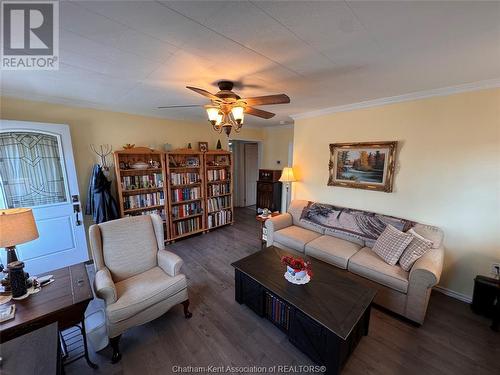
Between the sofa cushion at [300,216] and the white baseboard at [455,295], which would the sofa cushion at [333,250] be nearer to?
the sofa cushion at [300,216]

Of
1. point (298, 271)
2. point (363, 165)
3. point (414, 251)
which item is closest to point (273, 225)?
point (298, 271)

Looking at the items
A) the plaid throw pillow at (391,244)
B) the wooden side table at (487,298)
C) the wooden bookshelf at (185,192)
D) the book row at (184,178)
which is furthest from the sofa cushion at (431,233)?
the book row at (184,178)

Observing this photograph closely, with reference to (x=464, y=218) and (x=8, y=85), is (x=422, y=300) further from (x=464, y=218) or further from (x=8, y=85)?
(x=8, y=85)

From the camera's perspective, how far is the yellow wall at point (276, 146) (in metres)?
5.14

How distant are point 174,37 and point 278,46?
70 cm

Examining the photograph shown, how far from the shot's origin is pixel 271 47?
55.9 inches

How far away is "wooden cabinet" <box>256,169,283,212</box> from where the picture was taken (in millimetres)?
5112

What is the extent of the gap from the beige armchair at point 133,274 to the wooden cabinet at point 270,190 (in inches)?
129

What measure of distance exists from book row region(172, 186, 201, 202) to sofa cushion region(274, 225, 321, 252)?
1.87 metres

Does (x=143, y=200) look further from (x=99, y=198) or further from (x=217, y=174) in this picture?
(x=217, y=174)

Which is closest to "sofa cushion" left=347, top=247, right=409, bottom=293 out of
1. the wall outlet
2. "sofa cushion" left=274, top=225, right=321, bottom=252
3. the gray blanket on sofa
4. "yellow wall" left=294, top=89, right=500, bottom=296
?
the gray blanket on sofa

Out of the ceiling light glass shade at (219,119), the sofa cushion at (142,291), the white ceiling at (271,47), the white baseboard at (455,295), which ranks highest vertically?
the white ceiling at (271,47)

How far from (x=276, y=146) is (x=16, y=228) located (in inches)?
191

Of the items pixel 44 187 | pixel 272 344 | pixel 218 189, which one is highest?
pixel 44 187
